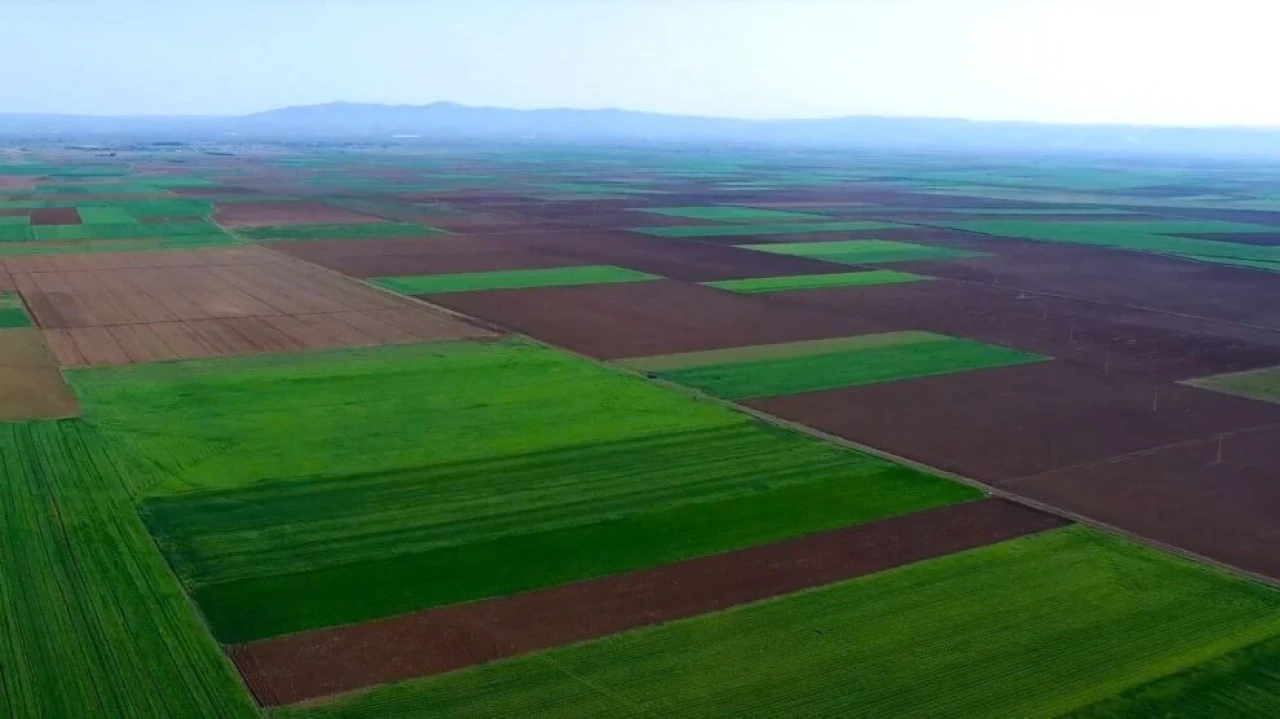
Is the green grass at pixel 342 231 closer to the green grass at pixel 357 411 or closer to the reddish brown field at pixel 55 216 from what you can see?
the reddish brown field at pixel 55 216

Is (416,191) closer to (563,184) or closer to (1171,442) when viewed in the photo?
(563,184)

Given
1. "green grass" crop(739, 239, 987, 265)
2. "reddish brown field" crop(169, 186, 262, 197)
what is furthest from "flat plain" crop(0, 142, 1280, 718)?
"reddish brown field" crop(169, 186, 262, 197)

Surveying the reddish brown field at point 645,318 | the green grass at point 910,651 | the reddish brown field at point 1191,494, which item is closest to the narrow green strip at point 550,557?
the green grass at point 910,651

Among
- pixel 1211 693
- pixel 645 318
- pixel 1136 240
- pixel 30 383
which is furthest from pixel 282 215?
pixel 1211 693

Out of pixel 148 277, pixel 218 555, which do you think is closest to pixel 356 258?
pixel 148 277

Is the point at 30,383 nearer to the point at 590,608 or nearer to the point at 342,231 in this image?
the point at 590,608

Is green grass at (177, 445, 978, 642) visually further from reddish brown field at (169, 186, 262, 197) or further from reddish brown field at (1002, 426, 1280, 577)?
reddish brown field at (169, 186, 262, 197)
